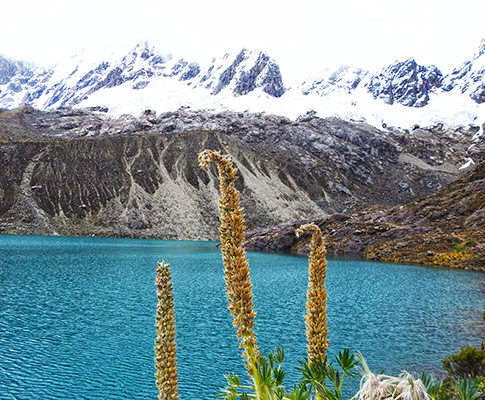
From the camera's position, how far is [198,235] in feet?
522

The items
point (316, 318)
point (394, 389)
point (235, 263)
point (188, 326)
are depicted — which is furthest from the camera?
point (188, 326)

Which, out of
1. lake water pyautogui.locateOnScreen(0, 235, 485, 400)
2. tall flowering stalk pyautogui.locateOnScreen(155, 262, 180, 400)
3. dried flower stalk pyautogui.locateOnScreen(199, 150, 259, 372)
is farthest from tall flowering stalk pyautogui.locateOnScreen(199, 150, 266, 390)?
lake water pyautogui.locateOnScreen(0, 235, 485, 400)

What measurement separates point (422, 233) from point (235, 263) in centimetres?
9636

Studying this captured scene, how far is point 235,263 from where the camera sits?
9.87 ft

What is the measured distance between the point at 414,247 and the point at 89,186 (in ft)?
421

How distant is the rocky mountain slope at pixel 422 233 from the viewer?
252ft

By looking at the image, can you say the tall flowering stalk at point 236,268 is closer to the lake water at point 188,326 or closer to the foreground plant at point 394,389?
the foreground plant at point 394,389

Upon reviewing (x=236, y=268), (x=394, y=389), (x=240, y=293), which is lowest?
(x=394, y=389)

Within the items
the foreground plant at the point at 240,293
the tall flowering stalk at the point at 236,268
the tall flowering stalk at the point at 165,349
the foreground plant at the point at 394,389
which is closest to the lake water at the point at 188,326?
the foreground plant at the point at 240,293

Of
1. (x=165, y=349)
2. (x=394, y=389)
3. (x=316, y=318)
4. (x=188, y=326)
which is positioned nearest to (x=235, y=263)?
(x=165, y=349)

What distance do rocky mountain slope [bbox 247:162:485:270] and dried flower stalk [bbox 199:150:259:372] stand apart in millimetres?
69058

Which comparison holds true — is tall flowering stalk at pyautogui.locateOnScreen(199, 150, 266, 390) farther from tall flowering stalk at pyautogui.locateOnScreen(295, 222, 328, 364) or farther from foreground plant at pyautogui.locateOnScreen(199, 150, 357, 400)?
tall flowering stalk at pyautogui.locateOnScreen(295, 222, 328, 364)

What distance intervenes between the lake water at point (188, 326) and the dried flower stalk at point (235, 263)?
17439 mm

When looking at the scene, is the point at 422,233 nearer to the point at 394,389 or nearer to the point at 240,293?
the point at 394,389
